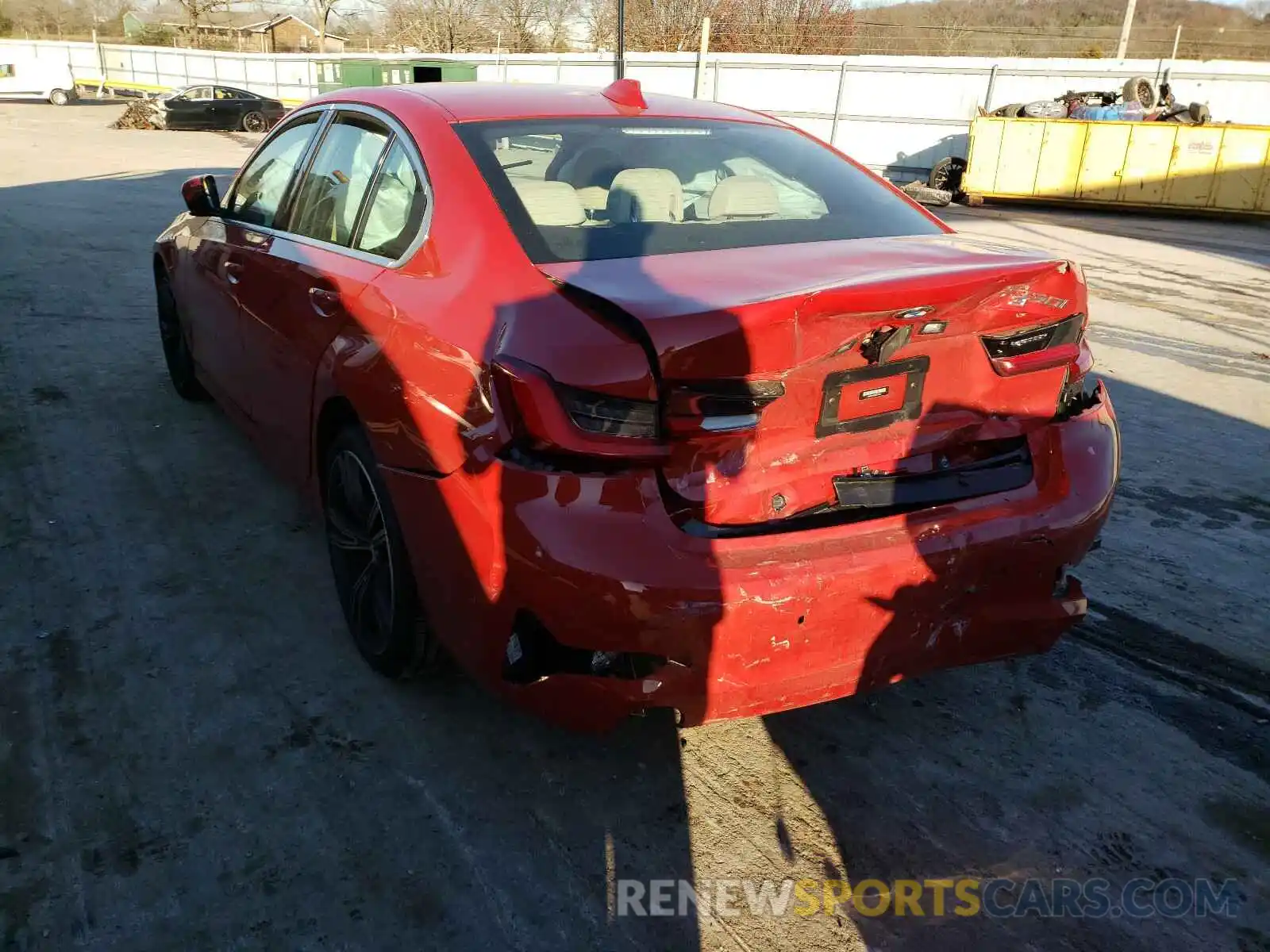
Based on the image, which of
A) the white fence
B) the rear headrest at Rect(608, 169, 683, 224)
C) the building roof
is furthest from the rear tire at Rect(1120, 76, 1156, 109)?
the building roof

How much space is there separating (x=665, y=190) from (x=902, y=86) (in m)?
21.5

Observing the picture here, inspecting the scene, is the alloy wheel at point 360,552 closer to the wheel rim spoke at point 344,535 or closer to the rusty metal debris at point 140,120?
the wheel rim spoke at point 344,535

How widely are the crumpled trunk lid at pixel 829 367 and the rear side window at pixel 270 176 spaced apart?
1.94 meters

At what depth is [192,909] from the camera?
216 centimetres

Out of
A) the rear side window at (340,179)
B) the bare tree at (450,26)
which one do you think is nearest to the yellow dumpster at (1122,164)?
the rear side window at (340,179)

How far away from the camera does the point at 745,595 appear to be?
7.00 feet

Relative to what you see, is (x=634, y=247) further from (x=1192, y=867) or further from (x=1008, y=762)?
(x=1192, y=867)

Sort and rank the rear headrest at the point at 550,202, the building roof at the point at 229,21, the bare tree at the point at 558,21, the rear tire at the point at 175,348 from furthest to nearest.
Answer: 1. the building roof at the point at 229,21
2. the bare tree at the point at 558,21
3. the rear tire at the point at 175,348
4. the rear headrest at the point at 550,202

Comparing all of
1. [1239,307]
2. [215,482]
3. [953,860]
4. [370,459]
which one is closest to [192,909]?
[370,459]

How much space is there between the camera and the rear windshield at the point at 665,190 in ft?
8.95

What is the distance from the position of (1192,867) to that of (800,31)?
42500mm

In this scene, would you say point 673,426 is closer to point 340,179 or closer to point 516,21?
point 340,179

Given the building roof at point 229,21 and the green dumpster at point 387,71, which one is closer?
the green dumpster at point 387,71

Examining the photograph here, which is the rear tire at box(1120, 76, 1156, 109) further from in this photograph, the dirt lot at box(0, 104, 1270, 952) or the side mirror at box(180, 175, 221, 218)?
the side mirror at box(180, 175, 221, 218)
